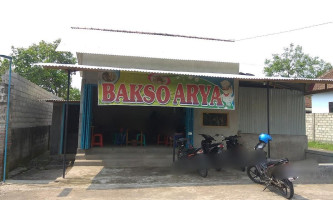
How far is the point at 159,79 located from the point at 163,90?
37 cm

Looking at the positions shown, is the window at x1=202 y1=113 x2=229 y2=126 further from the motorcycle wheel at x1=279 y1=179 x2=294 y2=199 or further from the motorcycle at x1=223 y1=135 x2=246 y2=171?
the motorcycle wheel at x1=279 y1=179 x2=294 y2=199

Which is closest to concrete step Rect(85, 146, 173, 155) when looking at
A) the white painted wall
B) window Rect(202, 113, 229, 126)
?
window Rect(202, 113, 229, 126)

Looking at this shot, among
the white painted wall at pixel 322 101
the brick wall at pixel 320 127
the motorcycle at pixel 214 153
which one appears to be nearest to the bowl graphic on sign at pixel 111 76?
the motorcycle at pixel 214 153

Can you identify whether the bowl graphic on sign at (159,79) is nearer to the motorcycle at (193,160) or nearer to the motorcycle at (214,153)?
the motorcycle at (193,160)

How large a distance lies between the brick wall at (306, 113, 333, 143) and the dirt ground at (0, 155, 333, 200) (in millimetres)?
10570

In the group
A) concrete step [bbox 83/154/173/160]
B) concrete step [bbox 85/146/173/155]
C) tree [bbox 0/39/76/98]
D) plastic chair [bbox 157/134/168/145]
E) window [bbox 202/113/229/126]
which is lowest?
concrete step [bbox 83/154/173/160]

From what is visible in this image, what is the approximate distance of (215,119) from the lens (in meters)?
9.95

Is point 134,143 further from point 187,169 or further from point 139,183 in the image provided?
point 139,183

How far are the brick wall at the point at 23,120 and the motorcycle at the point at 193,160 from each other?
189 inches

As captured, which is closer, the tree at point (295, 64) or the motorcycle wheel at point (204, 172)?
the motorcycle wheel at point (204, 172)

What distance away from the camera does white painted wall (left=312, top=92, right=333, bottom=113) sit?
21.3 metres

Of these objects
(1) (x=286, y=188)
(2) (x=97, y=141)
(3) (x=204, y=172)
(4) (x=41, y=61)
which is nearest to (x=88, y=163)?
(2) (x=97, y=141)

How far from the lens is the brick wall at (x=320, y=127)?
1627cm

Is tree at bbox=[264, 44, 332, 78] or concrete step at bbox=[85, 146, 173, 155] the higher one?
tree at bbox=[264, 44, 332, 78]
